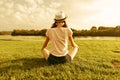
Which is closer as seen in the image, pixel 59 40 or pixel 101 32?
pixel 59 40

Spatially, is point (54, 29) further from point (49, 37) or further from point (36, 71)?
point (36, 71)

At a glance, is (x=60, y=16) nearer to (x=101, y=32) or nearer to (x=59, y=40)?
(x=59, y=40)

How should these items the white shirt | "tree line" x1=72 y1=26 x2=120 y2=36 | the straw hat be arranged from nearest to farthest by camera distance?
1. the straw hat
2. the white shirt
3. "tree line" x1=72 y1=26 x2=120 y2=36

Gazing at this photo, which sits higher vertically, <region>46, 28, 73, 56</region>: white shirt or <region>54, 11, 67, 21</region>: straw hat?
<region>54, 11, 67, 21</region>: straw hat

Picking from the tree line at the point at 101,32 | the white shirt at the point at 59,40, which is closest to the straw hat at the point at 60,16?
the white shirt at the point at 59,40

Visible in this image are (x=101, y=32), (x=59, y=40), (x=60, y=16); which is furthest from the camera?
(x=101, y=32)

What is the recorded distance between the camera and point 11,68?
6500 mm

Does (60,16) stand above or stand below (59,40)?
above

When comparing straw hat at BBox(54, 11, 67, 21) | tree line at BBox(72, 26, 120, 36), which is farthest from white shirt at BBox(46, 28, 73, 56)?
tree line at BBox(72, 26, 120, 36)

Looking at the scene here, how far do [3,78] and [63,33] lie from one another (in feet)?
7.79

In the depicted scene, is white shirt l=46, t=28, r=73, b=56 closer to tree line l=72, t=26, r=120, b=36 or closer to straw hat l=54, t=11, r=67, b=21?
straw hat l=54, t=11, r=67, b=21

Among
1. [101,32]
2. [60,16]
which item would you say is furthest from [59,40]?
[101,32]

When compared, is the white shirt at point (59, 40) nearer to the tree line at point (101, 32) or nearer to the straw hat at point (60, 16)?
the straw hat at point (60, 16)

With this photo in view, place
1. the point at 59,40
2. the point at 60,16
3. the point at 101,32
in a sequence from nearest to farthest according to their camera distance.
→ the point at 60,16, the point at 59,40, the point at 101,32
